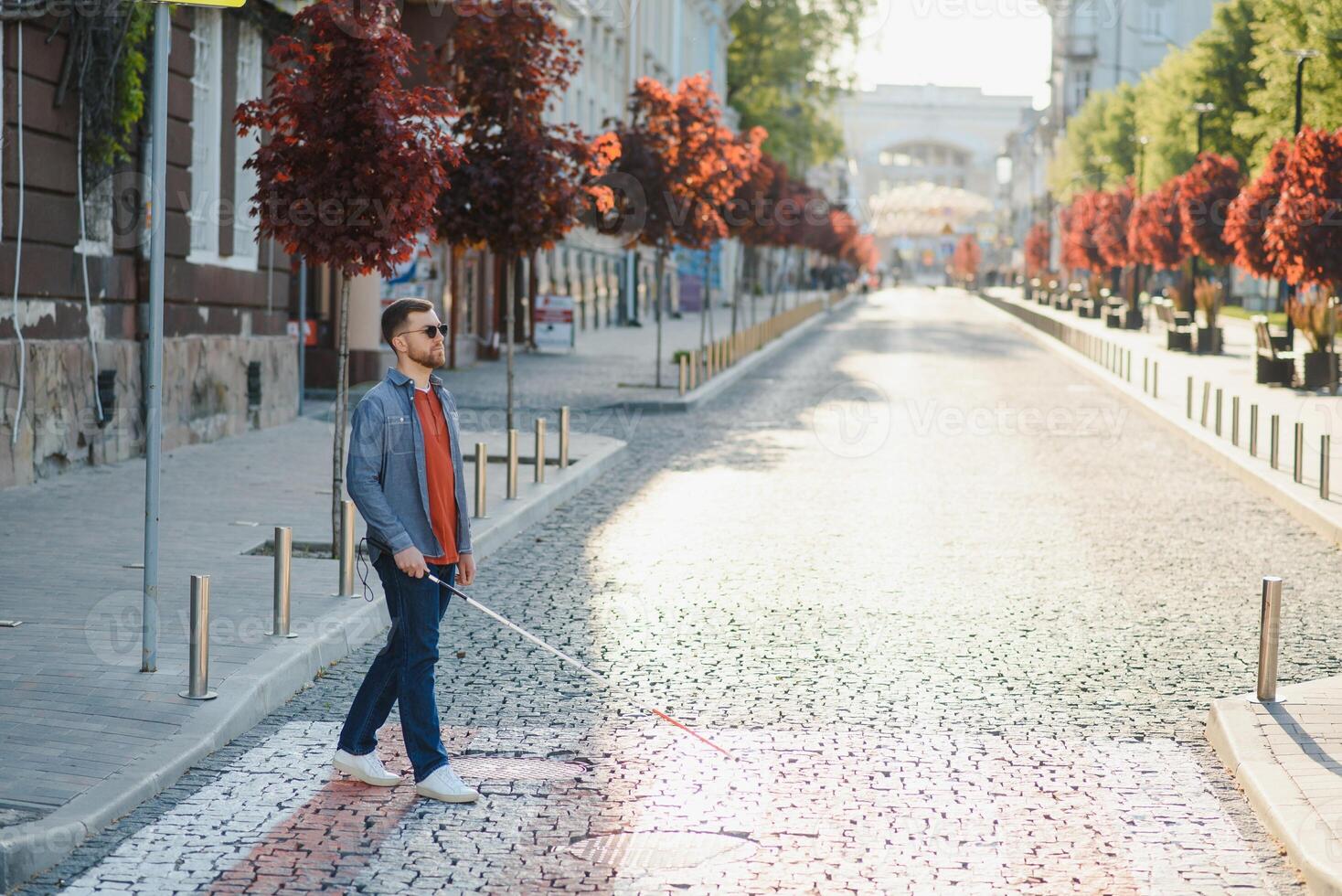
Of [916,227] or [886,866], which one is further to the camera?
[916,227]

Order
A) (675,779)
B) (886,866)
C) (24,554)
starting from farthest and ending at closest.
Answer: (24,554) → (675,779) → (886,866)

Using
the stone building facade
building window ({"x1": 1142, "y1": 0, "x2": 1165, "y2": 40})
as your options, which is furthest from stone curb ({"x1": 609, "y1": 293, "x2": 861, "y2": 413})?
building window ({"x1": 1142, "y1": 0, "x2": 1165, "y2": 40})

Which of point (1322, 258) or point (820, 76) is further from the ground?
point (820, 76)

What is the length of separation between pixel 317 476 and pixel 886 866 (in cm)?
1055

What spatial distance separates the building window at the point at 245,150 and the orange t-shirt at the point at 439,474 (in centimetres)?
1419

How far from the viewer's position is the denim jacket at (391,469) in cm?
588

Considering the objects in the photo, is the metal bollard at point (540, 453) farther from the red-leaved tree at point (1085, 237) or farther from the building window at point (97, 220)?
the red-leaved tree at point (1085, 237)

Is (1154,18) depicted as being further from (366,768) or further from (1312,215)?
(366,768)

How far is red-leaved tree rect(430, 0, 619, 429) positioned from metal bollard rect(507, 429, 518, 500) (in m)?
3.57

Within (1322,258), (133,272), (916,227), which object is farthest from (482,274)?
(916,227)

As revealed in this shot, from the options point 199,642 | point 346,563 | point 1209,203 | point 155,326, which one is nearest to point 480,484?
point 346,563

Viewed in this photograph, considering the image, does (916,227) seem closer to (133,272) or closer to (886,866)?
(133,272)

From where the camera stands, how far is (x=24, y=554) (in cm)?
1048
